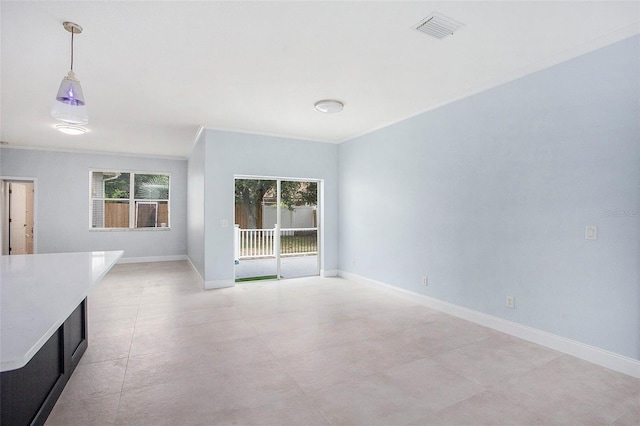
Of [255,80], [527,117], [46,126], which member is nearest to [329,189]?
[255,80]

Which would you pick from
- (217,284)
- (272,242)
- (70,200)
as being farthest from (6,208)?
(272,242)

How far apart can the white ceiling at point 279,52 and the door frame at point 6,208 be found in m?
3.10

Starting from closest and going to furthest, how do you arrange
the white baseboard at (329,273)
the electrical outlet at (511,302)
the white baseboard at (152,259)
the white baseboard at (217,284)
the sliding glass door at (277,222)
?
the electrical outlet at (511,302) < the white baseboard at (217,284) < the sliding glass door at (277,222) < the white baseboard at (329,273) < the white baseboard at (152,259)

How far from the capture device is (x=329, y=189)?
647 centimetres

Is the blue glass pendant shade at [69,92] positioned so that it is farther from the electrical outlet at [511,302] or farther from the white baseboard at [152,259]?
the white baseboard at [152,259]

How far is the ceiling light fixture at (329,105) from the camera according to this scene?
4.12 metres

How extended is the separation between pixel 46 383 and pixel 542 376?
3487 millimetres

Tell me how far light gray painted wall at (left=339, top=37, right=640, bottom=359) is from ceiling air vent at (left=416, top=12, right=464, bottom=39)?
1.27 meters

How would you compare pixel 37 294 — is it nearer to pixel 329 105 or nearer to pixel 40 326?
pixel 40 326

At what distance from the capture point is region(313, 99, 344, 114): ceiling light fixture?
412cm

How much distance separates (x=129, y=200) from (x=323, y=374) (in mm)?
7304

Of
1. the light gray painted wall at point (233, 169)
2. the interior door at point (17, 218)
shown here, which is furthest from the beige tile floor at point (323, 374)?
the interior door at point (17, 218)

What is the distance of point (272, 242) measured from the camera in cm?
682

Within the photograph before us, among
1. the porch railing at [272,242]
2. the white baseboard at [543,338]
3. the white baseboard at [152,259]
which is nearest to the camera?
the white baseboard at [543,338]
